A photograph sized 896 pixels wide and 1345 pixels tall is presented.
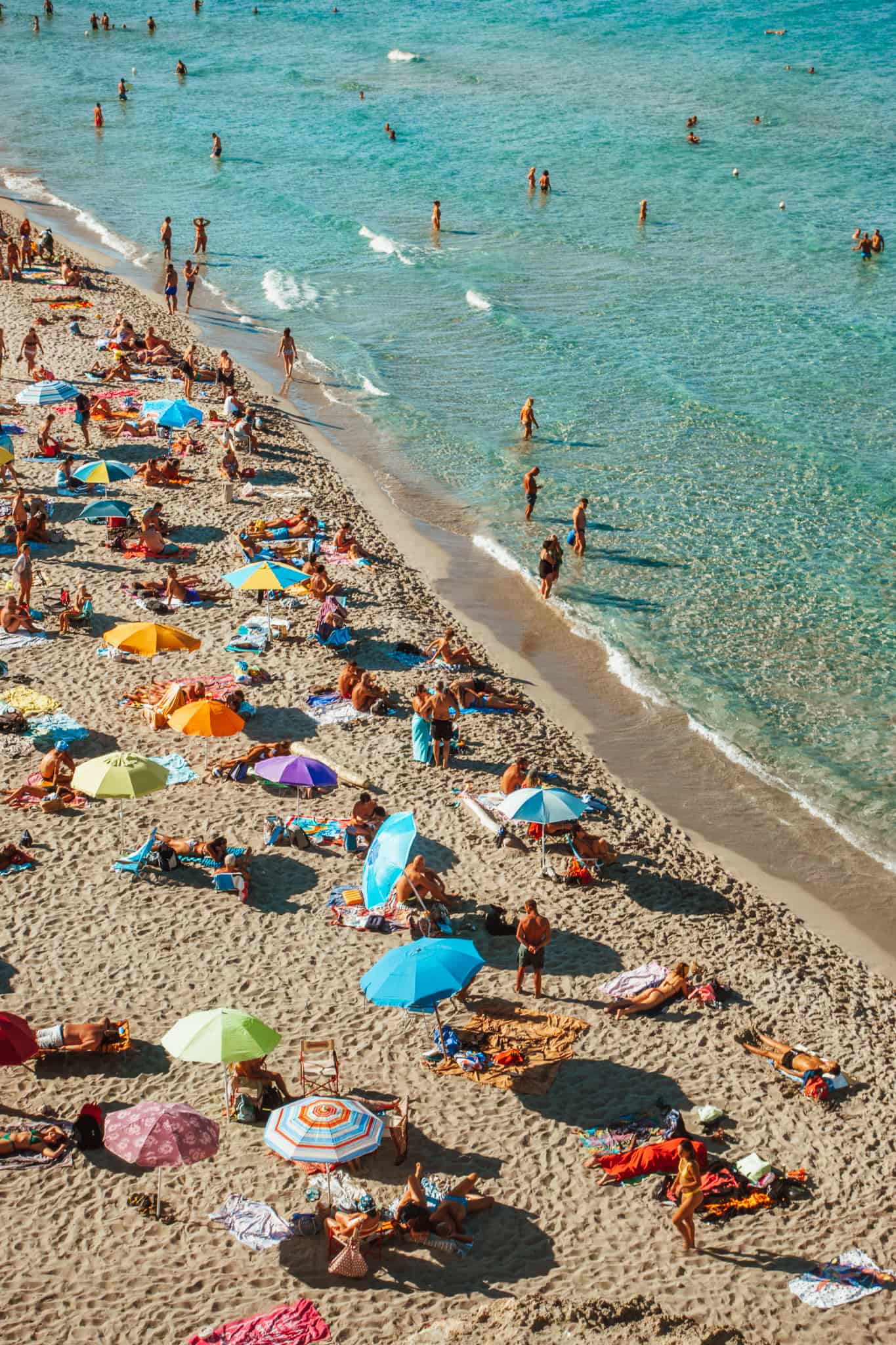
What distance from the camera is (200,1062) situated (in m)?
11.5

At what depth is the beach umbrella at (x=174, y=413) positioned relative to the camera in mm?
25391

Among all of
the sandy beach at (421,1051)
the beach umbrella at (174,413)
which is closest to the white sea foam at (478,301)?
the beach umbrella at (174,413)

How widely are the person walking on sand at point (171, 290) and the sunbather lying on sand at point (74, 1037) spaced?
87.6 ft

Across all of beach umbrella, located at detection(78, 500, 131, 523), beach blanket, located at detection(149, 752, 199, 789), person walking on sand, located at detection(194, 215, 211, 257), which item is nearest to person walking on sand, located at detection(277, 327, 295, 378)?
beach umbrella, located at detection(78, 500, 131, 523)

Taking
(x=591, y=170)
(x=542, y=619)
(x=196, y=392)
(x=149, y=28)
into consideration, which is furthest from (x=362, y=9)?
(x=542, y=619)

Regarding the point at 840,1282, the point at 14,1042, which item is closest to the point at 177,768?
the point at 14,1042

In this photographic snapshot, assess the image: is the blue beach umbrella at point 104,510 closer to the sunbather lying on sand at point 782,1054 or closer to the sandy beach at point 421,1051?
the sandy beach at point 421,1051

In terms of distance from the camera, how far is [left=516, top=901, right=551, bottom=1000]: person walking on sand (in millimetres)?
12727

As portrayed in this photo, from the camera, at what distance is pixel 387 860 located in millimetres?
13641

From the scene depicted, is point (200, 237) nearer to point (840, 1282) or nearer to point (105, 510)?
point (105, 510)

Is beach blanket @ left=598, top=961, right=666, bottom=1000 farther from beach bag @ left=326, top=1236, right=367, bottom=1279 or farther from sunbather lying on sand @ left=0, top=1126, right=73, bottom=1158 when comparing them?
sunbather lying on sand @ left=0, top=1126, right=73, bottom=1158

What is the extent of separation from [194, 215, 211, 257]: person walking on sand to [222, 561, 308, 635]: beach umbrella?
84.7 feet

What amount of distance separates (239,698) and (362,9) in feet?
293

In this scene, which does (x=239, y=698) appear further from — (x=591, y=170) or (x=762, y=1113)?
(x=591, y=170)
